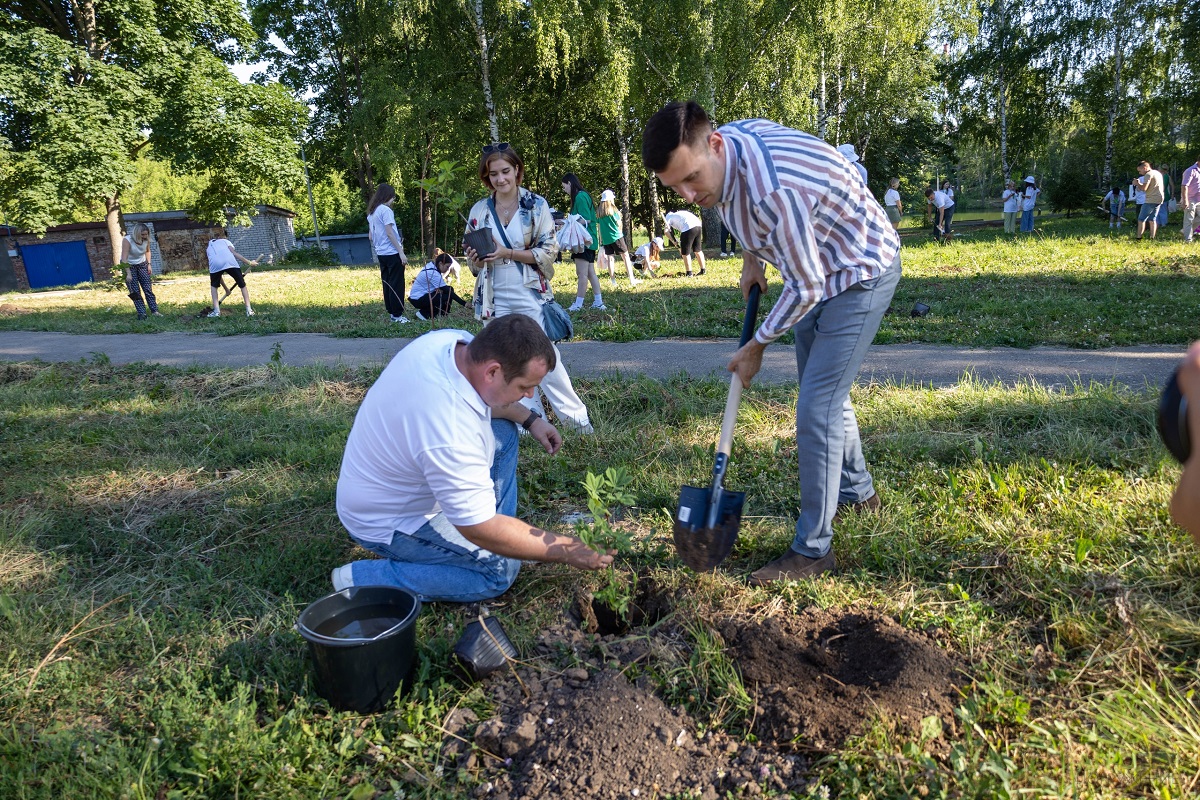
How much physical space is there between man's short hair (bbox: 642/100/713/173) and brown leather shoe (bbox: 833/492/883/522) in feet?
5.63

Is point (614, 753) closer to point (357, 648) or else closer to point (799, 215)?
point (357, 648)

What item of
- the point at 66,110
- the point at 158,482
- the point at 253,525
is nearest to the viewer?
the point at 253,525

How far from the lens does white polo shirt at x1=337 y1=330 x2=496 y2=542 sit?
8.46ft

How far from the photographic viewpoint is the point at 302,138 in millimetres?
35406

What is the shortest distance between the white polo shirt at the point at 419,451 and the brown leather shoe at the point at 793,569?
45.0 inches

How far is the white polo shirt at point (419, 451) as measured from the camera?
2.58 meters

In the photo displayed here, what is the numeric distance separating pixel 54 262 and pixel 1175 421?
46.4 metres

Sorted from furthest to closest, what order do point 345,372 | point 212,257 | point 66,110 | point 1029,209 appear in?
point 66,110 → point 1029,209 → point 212,257 → point 345,372

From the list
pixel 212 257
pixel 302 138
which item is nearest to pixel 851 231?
pixel 212 257

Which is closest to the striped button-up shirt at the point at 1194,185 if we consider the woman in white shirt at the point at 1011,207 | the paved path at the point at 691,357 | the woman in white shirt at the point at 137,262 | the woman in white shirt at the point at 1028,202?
the woman in white shirt at the point at 1028,202

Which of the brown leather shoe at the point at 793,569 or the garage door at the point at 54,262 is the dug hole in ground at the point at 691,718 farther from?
the garage door at the point at 54,262

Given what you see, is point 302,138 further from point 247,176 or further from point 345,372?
point 345,372

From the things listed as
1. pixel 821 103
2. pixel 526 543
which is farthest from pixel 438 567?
pixel 821 103

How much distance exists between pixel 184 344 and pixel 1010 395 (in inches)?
382
